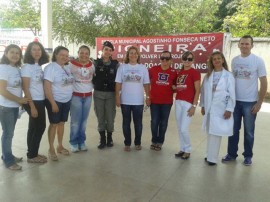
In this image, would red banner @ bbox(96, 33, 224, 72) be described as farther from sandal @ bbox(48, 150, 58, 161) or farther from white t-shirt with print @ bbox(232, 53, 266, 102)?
sandal @ bbox(48, 150, 58, 161)

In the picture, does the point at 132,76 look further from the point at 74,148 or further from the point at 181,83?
the point at 74,148

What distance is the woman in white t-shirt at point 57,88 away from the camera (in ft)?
12.3

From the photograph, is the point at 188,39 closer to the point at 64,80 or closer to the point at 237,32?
the point at 64,80

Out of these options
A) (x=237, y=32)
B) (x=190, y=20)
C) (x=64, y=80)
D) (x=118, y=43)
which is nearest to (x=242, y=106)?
(x=64, y=80)

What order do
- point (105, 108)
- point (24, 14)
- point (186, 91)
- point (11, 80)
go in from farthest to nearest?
point (24, 14), point (105, 108), point (186, 91), point (11, 80)

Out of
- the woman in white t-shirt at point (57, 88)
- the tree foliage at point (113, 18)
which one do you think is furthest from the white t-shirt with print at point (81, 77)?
the tree foliage at point (113, 18)

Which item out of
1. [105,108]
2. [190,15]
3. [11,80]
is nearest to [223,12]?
[190,15]

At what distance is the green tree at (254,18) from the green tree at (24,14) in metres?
10.4

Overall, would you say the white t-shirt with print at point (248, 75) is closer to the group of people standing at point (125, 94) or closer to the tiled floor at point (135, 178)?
the group of people standing at point (125, 94)

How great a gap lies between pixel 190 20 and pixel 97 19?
718cm

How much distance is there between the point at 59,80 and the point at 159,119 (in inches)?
63.7

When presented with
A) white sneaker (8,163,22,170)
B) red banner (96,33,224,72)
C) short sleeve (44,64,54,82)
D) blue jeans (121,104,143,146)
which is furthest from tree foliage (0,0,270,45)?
white sneaker (8,163,22,170)

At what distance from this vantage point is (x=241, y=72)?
3.78 m

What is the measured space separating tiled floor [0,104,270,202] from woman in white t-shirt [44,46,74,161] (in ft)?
1.70
